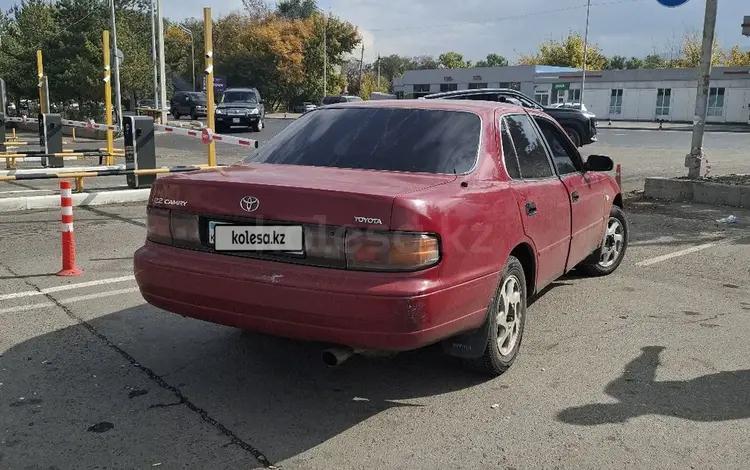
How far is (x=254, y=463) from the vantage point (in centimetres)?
305

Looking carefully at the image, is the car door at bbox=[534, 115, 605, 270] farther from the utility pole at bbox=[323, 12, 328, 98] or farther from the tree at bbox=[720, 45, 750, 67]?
the tree at bbox=[720, 45, 750, 67]

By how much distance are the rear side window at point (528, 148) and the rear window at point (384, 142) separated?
42 cm

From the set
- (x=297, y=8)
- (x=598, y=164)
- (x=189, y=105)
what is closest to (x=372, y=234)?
(x=598, y=164)

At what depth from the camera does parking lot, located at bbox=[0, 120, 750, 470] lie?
3.17 metres

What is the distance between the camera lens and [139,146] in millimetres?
11594

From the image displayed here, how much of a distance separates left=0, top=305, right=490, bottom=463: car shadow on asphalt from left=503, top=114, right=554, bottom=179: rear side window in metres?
1.36

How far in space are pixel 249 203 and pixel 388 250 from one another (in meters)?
0.79

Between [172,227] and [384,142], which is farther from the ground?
[384,142]

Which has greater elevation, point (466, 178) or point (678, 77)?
point (678, 77)

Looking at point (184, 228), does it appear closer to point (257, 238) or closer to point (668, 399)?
point (257, 238)

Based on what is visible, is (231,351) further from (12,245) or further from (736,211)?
(736,211)

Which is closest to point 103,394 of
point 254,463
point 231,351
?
point 231,351

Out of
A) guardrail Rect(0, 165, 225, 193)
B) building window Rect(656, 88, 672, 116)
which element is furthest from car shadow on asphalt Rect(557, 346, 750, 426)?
building window Rect(656, 88, 672, 116)

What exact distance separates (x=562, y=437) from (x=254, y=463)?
150 centimetres
